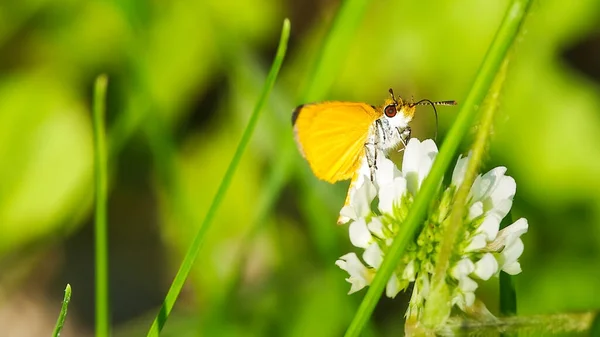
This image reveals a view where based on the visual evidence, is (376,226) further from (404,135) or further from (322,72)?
(322,72)

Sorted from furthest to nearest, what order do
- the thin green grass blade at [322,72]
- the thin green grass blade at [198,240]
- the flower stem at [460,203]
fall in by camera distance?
the thin green grass blade at [322,72] → the thin green grass blade at [198,240] → the flower stem at [460,203]

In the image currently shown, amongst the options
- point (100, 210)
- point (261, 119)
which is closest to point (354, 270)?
point (100, 210)

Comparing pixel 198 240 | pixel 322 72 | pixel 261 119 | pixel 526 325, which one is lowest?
pixel 526 325

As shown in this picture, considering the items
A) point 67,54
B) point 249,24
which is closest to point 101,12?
point 67,54

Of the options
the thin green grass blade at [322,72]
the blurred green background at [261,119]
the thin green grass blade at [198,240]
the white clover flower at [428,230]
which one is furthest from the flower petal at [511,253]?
the blurred green background at [261,119]

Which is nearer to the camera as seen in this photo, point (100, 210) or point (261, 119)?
point (100, 210)

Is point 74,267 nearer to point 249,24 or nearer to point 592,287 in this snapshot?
point 249,24

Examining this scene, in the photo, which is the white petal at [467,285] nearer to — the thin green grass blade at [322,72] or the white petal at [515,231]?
the white petal at [515,231]
